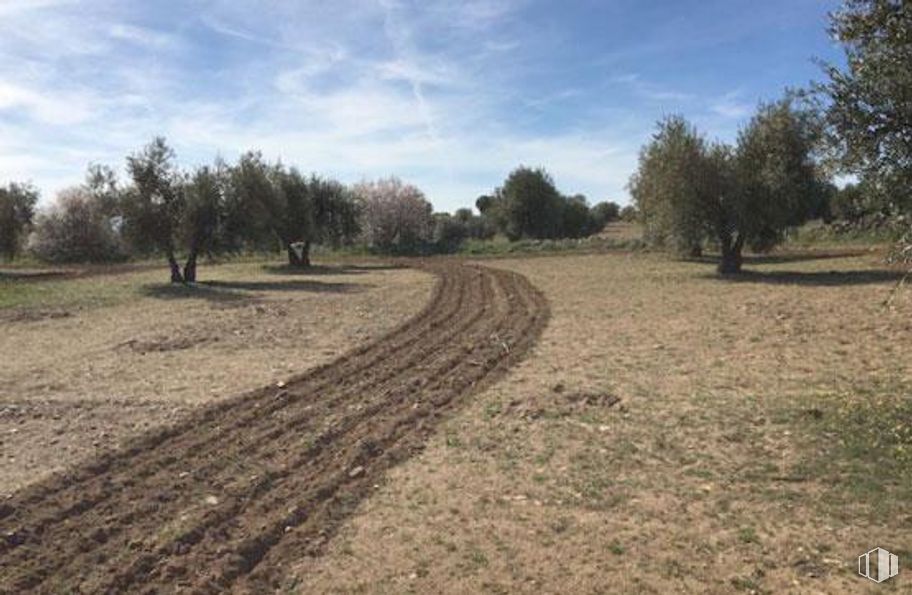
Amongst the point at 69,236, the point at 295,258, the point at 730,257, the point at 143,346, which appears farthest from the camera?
the point at 69,236

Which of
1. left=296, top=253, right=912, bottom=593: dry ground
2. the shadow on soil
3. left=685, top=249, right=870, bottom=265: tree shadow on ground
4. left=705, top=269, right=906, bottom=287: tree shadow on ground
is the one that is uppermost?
left=685, top=249, right=870, bottom=265: tree shadow on ground

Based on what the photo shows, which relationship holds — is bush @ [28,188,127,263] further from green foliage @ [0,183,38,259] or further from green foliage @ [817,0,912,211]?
green foliage @ [817,0,912,211]

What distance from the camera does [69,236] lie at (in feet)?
190

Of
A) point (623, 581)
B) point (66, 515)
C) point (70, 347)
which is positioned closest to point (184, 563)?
point (66, 515)

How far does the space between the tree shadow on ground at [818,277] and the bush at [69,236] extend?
46.5m

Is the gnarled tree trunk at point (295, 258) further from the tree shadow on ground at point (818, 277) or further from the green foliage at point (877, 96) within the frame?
the green foliage at point (877, 96)

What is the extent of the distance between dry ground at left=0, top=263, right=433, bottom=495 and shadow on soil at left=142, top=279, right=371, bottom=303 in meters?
0.06

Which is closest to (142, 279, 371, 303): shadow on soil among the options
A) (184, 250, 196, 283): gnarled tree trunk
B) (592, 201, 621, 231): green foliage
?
(184, 250, 196, 283): gnarled tree trunk

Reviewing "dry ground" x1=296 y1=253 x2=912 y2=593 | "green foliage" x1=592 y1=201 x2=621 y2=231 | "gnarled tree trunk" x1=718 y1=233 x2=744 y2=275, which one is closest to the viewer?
"dry ground" x1=296 y1=253 x2=912 y2=593

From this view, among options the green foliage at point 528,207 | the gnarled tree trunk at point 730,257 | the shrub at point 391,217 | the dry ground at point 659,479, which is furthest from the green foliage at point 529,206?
the dry ground at point 659,479

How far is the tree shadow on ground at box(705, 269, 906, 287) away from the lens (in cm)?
2633

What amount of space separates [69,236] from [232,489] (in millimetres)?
57122

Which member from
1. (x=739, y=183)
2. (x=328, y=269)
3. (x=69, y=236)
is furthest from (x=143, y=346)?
(x=69, y=236)

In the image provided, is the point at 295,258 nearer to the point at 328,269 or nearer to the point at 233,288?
Result: the point at 328,269
